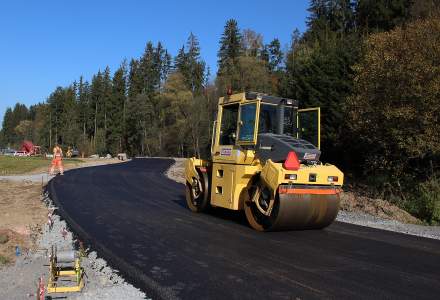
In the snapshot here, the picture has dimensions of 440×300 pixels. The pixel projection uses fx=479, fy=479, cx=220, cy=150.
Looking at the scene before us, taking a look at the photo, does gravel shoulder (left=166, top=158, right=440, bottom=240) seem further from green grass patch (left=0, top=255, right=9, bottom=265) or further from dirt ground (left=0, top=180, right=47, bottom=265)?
green grass patch (left=0, top=255, right=9, bottom=265)

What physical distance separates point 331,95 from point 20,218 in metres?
21.1

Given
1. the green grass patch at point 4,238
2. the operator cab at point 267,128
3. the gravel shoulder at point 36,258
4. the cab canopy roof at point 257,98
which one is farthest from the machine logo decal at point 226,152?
the green grass patch at point 4,238

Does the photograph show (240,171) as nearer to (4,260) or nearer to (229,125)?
(229,125)

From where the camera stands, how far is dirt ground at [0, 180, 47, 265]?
8.44m

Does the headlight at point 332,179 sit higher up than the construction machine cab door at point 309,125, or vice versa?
the construction machine cab door at point 309,125

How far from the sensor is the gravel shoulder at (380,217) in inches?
420

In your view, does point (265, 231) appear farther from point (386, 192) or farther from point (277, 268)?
point (386, 192)

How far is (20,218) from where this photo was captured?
11312mm

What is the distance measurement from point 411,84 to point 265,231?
10.5 metres

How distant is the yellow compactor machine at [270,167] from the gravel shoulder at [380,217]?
2204 millimetres

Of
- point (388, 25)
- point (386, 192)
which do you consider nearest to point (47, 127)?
point (388, 25)

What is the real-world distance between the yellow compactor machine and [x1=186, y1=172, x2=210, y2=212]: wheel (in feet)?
0.09

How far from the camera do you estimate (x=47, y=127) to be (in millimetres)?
117125

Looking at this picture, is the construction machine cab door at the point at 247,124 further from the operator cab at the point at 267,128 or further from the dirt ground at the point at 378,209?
the dirt ground at the point at 378,209
